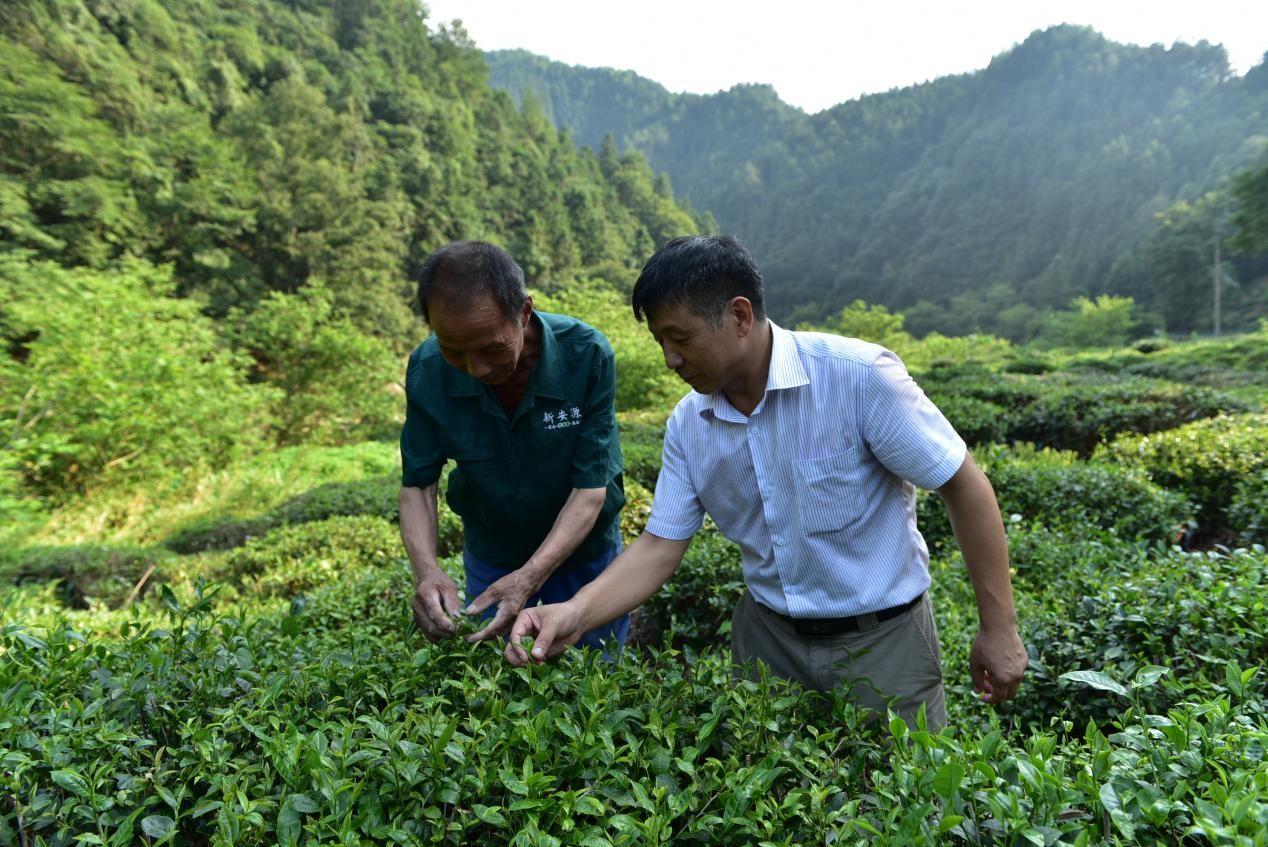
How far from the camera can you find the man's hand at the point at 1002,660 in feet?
5.65

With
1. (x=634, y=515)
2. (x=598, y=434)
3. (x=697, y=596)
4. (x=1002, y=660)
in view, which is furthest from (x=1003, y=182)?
(x=1002, y=660)

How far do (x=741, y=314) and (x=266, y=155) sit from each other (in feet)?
101

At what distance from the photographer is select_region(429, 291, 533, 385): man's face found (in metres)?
1.86

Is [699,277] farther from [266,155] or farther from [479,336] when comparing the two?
[266,155]

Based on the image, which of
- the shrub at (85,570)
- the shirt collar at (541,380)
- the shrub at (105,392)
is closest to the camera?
the shirt collar at (541,380)

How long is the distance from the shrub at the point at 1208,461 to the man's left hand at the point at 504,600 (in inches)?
199

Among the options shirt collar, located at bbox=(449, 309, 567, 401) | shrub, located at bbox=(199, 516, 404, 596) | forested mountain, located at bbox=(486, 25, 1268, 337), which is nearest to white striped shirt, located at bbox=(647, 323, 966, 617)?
shirt collar, located at bbox=(449, 309, 567, 401)

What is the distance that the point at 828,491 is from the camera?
1760 millimetres

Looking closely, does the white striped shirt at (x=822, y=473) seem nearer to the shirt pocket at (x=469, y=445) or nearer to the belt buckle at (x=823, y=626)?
the belt buckle at (x=823, y=626)

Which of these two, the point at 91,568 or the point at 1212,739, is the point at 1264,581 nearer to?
the point at 1212,739

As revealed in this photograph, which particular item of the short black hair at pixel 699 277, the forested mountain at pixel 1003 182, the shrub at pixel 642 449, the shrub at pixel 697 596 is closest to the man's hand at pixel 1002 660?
the short black hair at pixel 699 277

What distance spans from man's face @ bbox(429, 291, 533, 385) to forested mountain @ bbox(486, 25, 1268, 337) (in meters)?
62.9

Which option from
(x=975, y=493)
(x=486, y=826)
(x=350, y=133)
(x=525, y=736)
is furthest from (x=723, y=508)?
(x=350, y=133)

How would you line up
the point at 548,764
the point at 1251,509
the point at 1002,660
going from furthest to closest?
1. the point at 1251,509
2. the point at 1002,660
3. the point at 548,764
